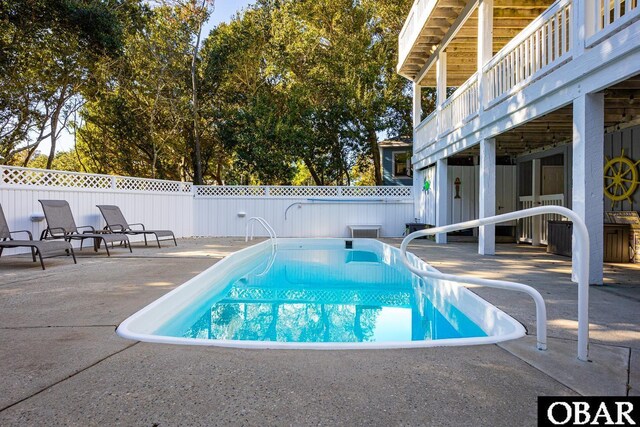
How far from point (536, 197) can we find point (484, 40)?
429cm

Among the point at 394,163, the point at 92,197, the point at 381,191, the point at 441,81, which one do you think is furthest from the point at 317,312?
the point at 394,163

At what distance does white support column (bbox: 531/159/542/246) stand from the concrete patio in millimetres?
6737

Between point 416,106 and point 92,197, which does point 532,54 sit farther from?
point 92,197

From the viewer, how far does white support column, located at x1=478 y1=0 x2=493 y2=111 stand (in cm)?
710

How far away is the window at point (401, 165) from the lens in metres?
18.6

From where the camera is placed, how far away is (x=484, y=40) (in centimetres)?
726

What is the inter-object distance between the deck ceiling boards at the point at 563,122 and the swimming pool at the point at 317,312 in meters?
3.04

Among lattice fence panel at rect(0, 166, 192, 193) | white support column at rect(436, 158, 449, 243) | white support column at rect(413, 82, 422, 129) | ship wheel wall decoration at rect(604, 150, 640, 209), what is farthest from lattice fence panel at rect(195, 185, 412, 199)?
ship wheel wall decoration at rect(604, 150, 640, 209)

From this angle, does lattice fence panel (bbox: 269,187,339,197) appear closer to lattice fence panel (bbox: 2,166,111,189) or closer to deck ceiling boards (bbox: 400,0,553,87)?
deck ceiling boards (bbox: 400,0,553,87)

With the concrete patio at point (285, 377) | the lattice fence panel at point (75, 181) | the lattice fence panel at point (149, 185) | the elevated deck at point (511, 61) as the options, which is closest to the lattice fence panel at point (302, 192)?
the lattice fence panel at point (149, 185)

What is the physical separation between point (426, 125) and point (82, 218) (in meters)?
9.02

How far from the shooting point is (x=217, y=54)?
15328 mm

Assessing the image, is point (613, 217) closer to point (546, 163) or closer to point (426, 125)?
point (546, 163)

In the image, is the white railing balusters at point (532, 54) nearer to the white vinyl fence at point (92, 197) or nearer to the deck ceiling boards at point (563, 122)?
the deck ceiling boards at point (563, 122)
